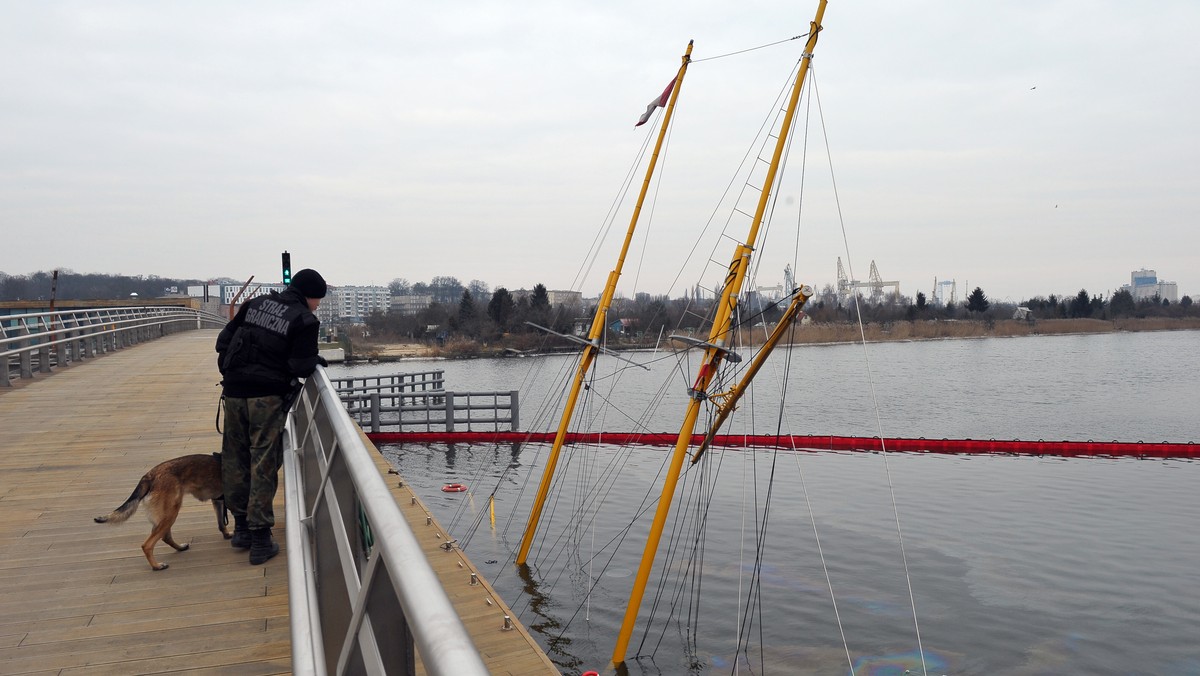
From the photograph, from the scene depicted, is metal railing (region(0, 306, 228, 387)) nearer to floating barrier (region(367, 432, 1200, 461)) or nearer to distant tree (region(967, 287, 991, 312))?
floating barrier (region(367, 432, 1200, 461))

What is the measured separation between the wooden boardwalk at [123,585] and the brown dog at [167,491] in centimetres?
24

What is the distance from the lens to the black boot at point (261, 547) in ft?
19.8

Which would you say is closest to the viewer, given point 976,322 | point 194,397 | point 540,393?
point 194,397

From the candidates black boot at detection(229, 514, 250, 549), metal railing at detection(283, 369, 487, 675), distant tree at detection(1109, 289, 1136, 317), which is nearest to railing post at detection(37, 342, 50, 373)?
black boot at detection(229, 514, 250, 549)

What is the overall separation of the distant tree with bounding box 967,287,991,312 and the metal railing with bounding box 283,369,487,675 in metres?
157

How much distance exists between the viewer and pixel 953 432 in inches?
1517

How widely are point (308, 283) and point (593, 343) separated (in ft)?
35.0

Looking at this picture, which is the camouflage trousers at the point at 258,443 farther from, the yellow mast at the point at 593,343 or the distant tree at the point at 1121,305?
the distant tree at the point at 1121,305

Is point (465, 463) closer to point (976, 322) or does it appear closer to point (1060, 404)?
point (1060, 404)

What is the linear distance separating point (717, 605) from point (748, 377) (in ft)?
13.1

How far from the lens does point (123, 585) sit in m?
5.68

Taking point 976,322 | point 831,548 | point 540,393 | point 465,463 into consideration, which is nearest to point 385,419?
point 540,393

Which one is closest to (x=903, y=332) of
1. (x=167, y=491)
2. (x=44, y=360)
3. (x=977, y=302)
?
(x=977, y=302)

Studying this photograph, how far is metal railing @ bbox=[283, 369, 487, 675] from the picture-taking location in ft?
4.76
